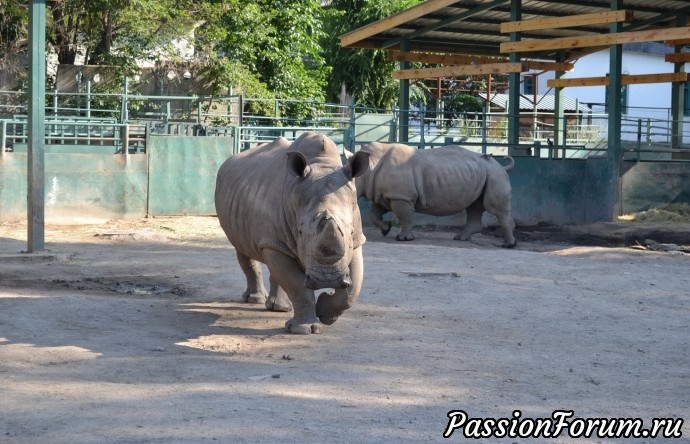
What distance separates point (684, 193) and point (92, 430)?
1928cm

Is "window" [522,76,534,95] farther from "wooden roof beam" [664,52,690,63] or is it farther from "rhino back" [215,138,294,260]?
"rhino back" [215,138,294,260]

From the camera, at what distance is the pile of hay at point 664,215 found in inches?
835

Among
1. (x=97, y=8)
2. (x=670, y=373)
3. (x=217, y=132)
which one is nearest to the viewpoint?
(x=670, y=373)

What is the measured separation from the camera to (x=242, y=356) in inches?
300

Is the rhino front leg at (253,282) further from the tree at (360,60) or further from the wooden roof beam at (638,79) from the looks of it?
the tree at (360,60)

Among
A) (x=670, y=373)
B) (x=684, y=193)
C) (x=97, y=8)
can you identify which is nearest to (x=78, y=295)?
(x=670, y=373)

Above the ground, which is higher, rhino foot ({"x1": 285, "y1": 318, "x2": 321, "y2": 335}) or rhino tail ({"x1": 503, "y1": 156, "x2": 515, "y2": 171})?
rhino tail ({"x1": 503, "y1": 156, "x2": 515, "y2": 171})

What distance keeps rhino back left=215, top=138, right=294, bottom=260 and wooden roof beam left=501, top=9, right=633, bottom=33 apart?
13282 millimetres

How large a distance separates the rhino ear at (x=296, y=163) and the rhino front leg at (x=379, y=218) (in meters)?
9.86

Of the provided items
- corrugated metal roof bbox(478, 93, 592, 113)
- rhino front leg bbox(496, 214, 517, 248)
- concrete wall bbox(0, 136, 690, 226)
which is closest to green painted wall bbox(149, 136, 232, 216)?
concrete wall bbox(0, 136, 690, 226)

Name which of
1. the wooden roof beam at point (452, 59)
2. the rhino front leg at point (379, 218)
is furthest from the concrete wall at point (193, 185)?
the wooden roof beam at point (452, 59)

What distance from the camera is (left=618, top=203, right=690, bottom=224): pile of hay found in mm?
21203

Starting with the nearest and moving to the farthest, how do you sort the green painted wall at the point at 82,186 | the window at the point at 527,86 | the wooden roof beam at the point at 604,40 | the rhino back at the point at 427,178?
1. the green painted wall at the point at 82,186
2. the rhino back at the point at 427,178
3. the wooden roof beam at the point at 604,40
4. the window at the point at 527,86

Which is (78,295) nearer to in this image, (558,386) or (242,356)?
(242,356)
